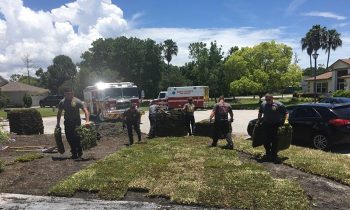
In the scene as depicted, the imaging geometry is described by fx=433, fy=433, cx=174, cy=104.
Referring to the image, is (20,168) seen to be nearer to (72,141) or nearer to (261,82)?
(72,141)

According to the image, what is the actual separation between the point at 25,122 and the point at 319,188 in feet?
48.5

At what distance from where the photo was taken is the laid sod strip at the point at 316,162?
28.2 ft

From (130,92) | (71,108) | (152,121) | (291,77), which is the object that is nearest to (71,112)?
(71,108)

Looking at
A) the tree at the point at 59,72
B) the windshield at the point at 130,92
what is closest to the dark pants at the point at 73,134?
the windshield at the point at 130,92

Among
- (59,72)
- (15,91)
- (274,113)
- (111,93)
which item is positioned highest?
(59,72)

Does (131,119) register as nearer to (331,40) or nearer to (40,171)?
(40,171)

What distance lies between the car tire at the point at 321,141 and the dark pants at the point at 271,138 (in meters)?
2.73

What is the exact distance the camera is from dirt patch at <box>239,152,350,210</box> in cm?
680

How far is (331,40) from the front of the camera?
94.4 m

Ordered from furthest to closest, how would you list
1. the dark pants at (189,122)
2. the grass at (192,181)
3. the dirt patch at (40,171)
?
the dark pants at (189,122), the dirt patch at (40,171), the grass at (192,181)

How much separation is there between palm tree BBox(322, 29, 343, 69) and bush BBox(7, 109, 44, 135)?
3322 inches

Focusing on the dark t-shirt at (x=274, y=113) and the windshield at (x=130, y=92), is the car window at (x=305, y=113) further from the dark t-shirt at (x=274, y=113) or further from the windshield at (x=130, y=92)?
the windshield at (x=130, y=92)

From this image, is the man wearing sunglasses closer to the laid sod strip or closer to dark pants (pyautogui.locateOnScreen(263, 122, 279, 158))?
dark pants (pyautogui.locateOnScreen(263, 122, 279, 158))

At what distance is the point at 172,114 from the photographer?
16.9 metres
